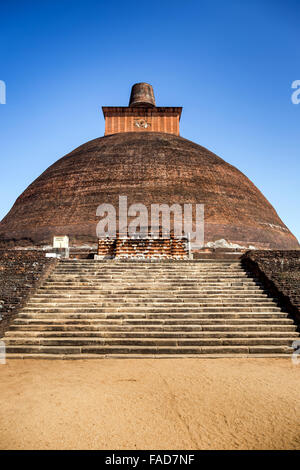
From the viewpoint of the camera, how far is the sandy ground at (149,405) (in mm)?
2188

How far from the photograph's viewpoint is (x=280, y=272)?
6582mm


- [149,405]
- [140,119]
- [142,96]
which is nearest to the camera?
[149,405]

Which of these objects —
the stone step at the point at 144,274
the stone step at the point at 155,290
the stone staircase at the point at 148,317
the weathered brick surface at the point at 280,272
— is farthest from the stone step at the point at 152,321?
the stone step at the point at 144,274

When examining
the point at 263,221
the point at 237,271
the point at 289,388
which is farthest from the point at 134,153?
the point at 289,388

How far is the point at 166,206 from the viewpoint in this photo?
12562mm

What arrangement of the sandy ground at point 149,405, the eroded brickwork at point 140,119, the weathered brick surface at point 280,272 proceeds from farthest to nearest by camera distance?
1. the eroded brickwork at point 140,119
2. the weathered brick surface at point 280,272
3. the sandy ground at point 149,405

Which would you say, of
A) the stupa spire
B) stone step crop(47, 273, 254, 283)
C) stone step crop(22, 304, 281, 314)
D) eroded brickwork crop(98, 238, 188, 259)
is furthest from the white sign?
the stupa spire

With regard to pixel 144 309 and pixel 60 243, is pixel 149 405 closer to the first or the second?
pixel 144 309

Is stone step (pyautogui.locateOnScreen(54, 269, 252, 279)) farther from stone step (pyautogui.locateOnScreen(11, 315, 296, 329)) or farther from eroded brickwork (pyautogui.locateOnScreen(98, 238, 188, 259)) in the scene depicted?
eroded brickwork (pyautogui.locateOnScreen(98, 238, 188, 259))

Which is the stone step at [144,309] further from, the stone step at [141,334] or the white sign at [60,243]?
the white sign at [60,243]

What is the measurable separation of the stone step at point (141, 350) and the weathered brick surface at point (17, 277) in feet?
2.17

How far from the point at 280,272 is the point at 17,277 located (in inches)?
213

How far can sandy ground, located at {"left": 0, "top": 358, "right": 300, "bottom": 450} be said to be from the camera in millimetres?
2188

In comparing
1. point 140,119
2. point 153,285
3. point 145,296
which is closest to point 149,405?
point 145,296
